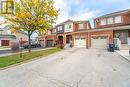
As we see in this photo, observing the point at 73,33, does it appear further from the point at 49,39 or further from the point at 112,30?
the point at 49,39

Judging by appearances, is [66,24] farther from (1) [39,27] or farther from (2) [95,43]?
(1) [39,27]

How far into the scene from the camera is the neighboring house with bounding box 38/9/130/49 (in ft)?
80.8

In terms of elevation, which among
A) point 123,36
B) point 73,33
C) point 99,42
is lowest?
point 99,42

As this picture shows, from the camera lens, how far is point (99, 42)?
89.1ft

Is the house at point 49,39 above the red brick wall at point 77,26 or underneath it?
underneath

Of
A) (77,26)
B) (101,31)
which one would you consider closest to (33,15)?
(101,31)

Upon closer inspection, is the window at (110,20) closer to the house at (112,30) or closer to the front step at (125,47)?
the house at (112,30)

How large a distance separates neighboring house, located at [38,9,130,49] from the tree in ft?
40.4

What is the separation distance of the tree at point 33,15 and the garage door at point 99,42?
493 inches

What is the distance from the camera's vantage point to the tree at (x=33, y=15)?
682 inches

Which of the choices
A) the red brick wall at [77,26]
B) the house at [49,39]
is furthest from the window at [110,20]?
the house at [49,39]

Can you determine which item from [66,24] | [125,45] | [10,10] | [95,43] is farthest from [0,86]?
[66,24]

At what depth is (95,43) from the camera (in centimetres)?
2806

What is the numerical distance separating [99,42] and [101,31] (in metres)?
2.45
